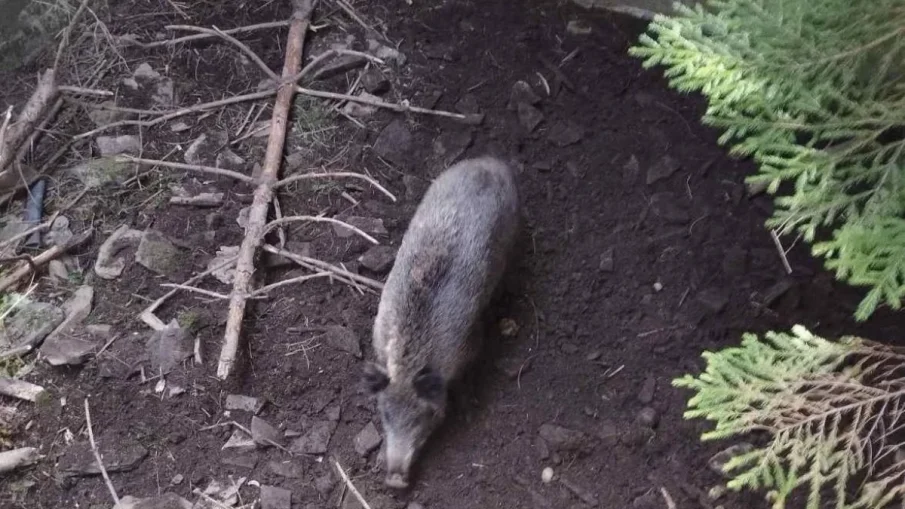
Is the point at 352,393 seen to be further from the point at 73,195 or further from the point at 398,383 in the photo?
the point at 73,195

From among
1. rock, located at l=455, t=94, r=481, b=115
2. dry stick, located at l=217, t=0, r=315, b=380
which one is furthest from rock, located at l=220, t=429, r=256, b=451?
rock, located at l=455, t=94, r=481, b=115

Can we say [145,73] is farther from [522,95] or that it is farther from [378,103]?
[522,95]

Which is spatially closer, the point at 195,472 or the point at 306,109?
the point at 195,472

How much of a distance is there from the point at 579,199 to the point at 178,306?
2.13 meters

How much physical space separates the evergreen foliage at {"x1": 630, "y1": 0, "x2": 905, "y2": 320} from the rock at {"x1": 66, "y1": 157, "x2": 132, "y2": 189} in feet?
9.16

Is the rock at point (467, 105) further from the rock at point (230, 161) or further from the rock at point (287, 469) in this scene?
the rock at point (287, 469)

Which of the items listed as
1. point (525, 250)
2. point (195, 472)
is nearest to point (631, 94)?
point (525, 250)

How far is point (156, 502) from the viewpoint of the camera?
3.21 m

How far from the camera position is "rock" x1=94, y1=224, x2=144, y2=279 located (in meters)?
3.76

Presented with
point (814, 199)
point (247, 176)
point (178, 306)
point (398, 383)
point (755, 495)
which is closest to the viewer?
point (814, 199)

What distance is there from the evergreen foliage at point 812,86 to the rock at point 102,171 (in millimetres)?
2791

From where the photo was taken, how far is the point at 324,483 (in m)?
3.30

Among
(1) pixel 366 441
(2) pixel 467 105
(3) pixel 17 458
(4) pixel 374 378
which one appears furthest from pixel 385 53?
(3) pixel 17 458

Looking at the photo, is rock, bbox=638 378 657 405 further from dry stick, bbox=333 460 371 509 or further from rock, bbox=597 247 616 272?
dry stick, bbox=333 460 371 509
